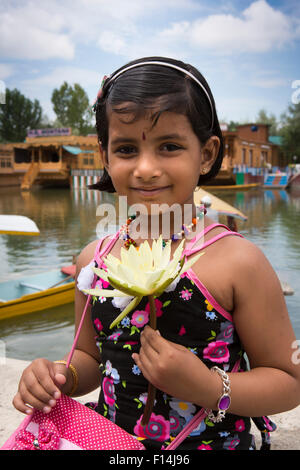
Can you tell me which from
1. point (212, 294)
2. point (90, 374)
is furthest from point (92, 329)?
point (212, 294)

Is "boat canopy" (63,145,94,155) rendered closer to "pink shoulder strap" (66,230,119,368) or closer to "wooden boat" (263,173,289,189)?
"wooden boat" (263,173,289,189)

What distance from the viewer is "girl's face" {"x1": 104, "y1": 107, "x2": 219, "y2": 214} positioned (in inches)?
49.3

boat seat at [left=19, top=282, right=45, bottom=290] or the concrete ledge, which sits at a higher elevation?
the concrete ledge

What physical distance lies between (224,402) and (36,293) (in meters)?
5.70

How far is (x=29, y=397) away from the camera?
48.6 inches

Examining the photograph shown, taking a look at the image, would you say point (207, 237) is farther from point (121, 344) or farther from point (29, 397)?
point (29, 397)

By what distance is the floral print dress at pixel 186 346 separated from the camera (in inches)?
49.3

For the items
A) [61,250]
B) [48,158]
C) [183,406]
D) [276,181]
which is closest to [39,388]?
[183,406]

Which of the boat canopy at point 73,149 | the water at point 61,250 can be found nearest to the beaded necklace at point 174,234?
the water at point 61,250

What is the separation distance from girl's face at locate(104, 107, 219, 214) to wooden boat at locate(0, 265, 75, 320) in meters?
5.26

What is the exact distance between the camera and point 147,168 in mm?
1229

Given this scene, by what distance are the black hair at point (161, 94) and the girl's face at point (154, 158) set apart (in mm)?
25

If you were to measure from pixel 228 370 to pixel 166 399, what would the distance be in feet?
0.69

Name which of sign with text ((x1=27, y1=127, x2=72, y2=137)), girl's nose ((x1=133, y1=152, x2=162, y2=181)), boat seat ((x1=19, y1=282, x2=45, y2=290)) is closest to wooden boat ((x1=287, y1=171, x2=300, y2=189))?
sign with text ((x1=27, y1=127, x2=72, y2=137))
